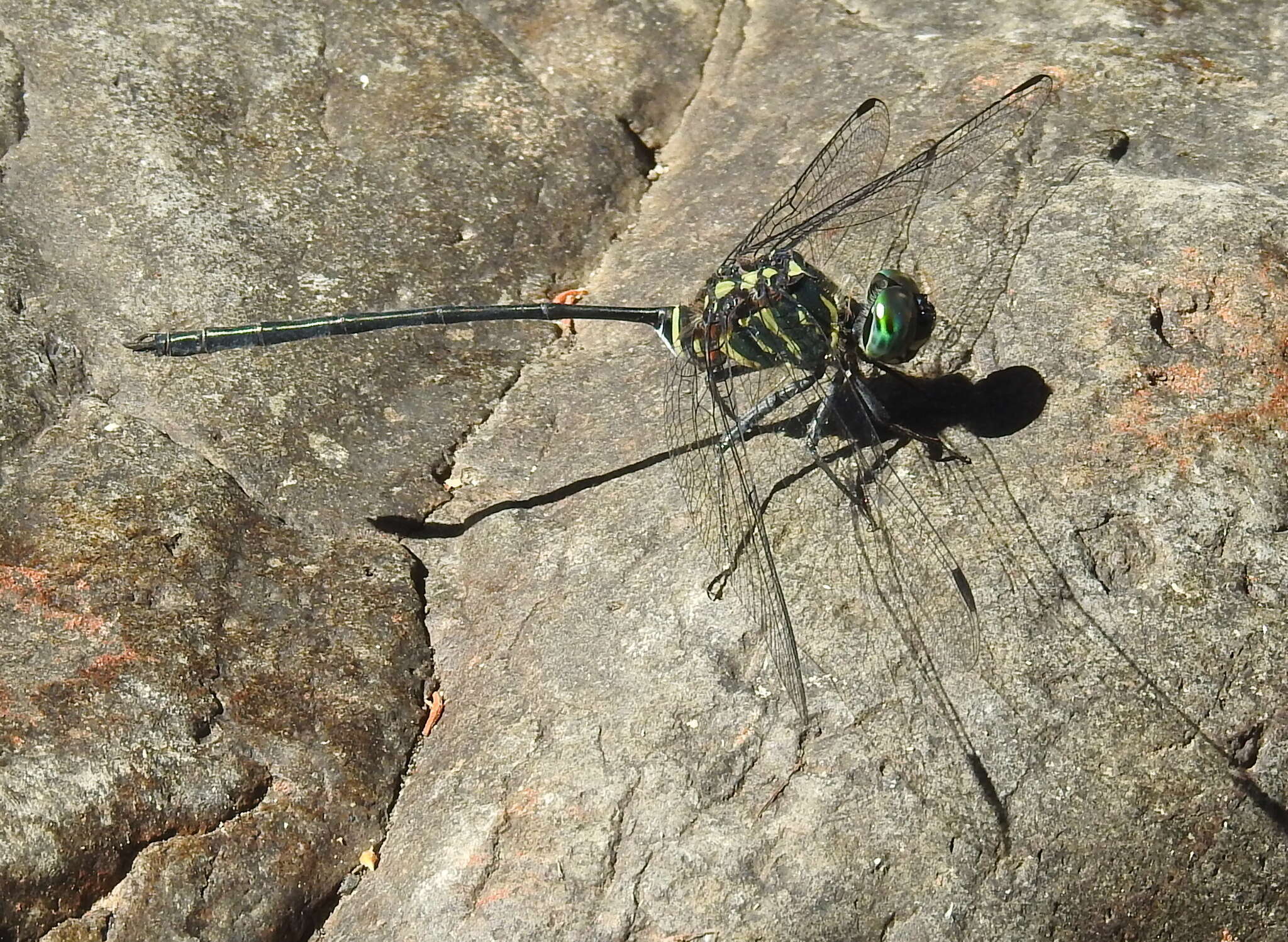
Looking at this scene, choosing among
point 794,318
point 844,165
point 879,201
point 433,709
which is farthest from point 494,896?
point 844,165

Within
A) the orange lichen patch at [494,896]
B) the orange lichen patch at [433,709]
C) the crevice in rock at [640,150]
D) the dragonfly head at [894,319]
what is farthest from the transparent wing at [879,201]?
the orange lichen patch at [494,896]

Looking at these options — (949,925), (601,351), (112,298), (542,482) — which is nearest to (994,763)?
(949,925)

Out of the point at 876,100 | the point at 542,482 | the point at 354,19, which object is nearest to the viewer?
the point at 542,482

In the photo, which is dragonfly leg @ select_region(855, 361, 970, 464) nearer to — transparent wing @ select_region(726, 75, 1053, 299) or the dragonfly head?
the dragonfly head

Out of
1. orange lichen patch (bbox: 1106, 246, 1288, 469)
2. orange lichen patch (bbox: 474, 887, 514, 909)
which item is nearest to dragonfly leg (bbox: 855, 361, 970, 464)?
orange lichen patch (bbox: 1106, 246, 1288, 469)

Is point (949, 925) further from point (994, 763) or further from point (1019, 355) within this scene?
point (1019, 355)

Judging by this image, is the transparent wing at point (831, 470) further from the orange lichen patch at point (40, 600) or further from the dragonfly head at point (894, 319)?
the orange lichen patch at point (40, 600)
